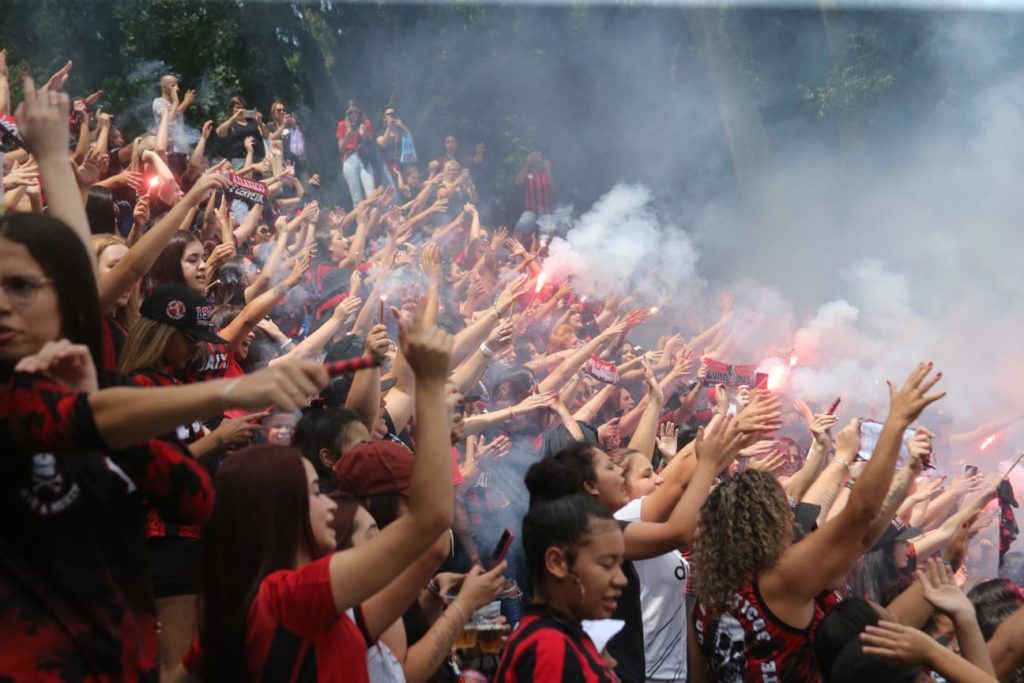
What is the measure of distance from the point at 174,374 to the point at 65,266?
134 cm

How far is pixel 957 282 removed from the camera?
1412 cm

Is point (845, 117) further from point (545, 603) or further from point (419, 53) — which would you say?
point (545, 603)

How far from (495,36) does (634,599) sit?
47.2 feet

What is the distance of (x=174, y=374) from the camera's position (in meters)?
3.23

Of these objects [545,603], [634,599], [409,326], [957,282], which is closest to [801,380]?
[957,282]

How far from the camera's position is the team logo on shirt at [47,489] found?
180cm

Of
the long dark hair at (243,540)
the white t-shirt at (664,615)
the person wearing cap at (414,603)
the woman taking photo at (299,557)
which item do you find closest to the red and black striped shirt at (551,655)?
the person wearing cap at (414,603)

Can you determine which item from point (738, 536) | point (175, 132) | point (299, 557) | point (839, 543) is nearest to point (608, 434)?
point (738, 536)

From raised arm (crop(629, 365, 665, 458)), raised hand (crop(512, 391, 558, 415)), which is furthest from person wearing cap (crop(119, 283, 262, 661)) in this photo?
raised hand (crop(512, 391, 558, 415))

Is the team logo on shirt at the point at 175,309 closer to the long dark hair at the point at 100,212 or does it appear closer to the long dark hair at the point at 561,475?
the long dark hair at the point at 561,475

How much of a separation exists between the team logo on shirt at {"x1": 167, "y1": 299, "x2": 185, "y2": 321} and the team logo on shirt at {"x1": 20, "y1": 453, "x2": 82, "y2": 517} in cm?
137

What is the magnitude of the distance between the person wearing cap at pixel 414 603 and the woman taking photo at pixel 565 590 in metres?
0.12

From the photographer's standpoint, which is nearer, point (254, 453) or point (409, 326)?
point (409, 326)

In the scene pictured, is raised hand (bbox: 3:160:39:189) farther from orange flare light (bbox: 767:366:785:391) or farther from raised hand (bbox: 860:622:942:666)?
orange flare light (bbox: 767:366:785:391)
